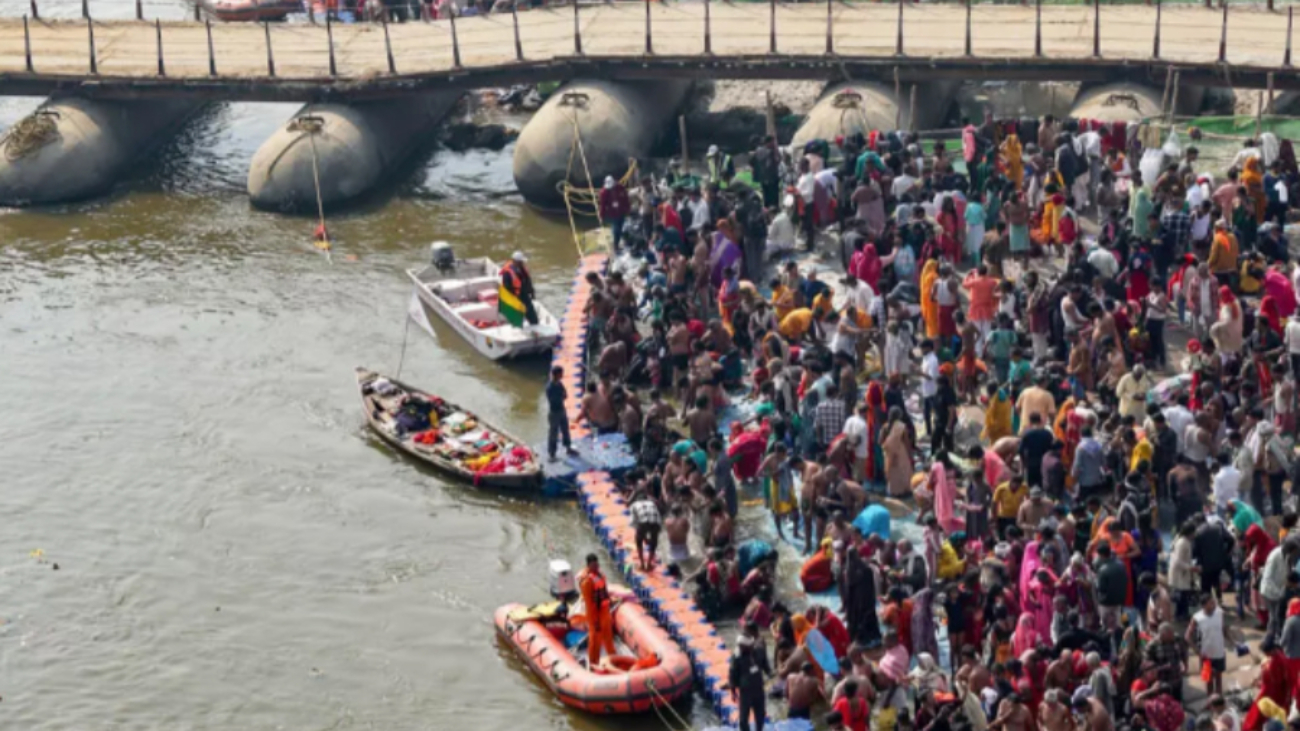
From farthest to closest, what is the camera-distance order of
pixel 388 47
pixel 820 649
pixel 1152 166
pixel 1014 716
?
pixel 388 47, pixel 1152 166, pixel 820 649, pixel 1014 716

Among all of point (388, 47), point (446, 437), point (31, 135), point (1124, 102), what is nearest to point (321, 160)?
point (388, 47)

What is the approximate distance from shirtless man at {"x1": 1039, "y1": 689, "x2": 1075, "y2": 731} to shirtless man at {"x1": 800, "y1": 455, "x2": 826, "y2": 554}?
6.61m

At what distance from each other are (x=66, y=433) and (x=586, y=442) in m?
9.47

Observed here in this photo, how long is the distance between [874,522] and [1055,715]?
5846mm

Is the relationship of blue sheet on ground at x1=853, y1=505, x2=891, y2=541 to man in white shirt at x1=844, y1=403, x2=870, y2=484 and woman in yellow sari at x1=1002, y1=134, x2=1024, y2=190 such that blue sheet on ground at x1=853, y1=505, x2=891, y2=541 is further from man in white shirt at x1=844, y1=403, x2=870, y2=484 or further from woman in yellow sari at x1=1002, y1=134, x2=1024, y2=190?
woman in yellow sari at x1=1002, y1=134, x2=1024, y2=190

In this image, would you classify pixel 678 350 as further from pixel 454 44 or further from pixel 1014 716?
pixel 454 44

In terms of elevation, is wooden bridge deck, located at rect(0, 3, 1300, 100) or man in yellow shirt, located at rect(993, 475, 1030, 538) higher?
wooden bridge deck, located at rect(0, 3, 1300, 100)

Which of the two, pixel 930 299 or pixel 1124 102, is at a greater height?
pixel 1124 102

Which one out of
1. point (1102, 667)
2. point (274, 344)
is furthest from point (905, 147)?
point (1102, 667)

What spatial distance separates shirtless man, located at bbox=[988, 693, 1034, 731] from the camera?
24.8 metres

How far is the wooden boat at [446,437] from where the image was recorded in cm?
3550

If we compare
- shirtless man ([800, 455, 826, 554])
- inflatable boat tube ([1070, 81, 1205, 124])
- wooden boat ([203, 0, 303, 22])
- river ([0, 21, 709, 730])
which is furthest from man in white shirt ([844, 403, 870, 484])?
wooden boat ([203, 0, 303, 22])

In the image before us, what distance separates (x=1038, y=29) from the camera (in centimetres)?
4647

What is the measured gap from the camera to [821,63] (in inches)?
1875
